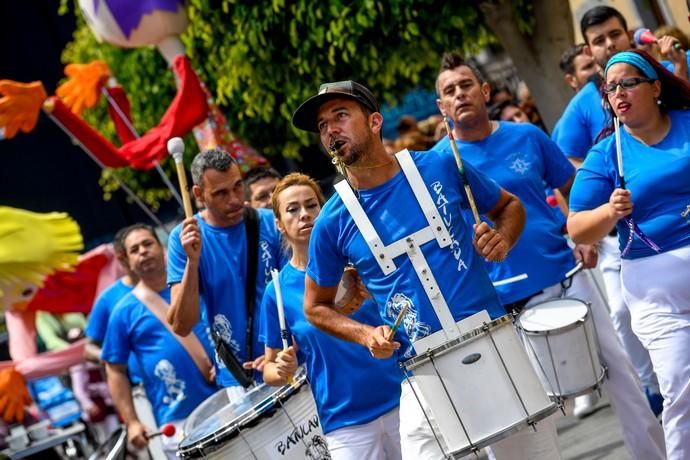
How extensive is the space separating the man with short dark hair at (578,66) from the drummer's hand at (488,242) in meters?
3.53

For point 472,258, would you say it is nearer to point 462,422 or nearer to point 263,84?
point 462,422

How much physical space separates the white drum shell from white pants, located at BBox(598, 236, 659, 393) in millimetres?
2277

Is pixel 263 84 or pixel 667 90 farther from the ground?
pixel 263 84

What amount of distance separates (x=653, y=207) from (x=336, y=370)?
146 centimetres

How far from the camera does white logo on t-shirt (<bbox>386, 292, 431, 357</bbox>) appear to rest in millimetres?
4422

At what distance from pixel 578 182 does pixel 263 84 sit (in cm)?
624

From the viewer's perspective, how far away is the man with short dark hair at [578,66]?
7.86m

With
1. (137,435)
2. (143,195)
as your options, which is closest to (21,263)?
(137,435)

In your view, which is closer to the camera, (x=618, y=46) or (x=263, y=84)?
(x=618, y=46)

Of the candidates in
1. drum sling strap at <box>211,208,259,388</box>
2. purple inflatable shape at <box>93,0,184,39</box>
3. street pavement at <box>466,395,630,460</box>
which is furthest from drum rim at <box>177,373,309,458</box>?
purple inflatable shape at <box>93,0,184,39</box>

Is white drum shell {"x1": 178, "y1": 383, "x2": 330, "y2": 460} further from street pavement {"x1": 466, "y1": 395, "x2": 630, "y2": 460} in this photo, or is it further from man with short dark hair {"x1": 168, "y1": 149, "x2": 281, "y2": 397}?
street pavement {"x1": 466, "y1": 395, "x2": 630, "y2": 460}

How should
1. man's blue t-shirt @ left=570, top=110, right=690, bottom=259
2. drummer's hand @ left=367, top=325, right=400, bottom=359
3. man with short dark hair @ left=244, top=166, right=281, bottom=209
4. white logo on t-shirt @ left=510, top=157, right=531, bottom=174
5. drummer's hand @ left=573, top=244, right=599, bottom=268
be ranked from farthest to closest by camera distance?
1. man with short dark hair @ left=244, top=166, right=281, bottom=209
2. white logo on t-shirt @ left=510, top=157, right=531, bottom=174
3. drummer's hand @ left=573, top=244, right=599, bottom=268
4. man's blue t-shirt @ left=570, top=110, right=690, bottom=259
5. drummer's hand @ left=367, top=325, right=400, bottom=359

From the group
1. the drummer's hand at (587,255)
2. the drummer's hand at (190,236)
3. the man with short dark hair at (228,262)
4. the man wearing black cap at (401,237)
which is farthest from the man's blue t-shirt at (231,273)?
the man wearing black cap at (401,237)

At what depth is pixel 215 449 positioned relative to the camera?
5176 mm
